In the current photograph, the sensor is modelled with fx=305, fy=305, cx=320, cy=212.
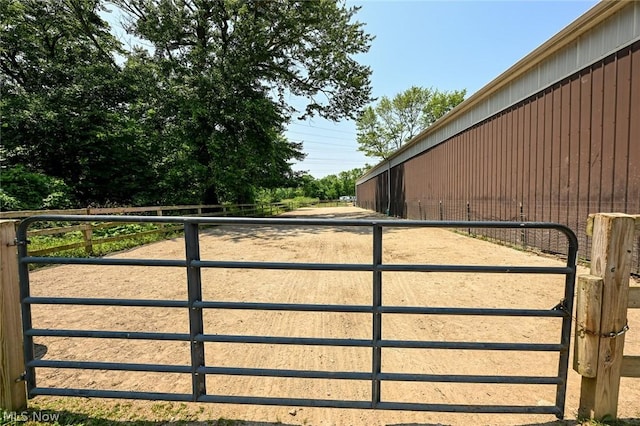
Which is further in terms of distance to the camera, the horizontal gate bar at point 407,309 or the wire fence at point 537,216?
the wire fence at point 537,216

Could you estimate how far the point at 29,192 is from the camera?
1040cm

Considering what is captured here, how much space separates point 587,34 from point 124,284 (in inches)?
374

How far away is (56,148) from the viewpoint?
538 inches

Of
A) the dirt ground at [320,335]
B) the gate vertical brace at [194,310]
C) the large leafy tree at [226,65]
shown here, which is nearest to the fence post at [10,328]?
the dirt ground at [320,335]

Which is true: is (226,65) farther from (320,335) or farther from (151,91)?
(320,335)

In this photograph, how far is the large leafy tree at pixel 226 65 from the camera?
47.6 feet

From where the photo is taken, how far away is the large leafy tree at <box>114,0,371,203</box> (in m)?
14.5

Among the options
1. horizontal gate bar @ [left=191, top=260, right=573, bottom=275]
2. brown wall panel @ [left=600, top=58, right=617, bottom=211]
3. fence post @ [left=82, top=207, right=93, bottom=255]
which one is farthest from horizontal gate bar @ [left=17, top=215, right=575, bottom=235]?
fence post @ [left=82, top=207, right=93, bottom=255]

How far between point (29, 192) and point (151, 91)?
6.79 metres

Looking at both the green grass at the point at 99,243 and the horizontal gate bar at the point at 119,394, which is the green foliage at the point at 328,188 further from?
the horizontal gate bar at the point at 119,394

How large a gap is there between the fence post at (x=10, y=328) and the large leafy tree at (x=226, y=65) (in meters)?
13.1

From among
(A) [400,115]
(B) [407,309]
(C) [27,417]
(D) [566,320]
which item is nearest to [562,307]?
(D) [566,320]

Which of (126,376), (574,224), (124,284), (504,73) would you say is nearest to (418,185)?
(504,73)

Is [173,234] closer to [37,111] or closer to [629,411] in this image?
[37,111]
